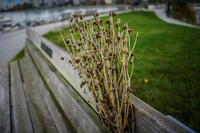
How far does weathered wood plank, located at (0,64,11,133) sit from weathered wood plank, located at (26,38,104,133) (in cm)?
67

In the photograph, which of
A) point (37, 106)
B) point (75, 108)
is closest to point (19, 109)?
point (37, 106)

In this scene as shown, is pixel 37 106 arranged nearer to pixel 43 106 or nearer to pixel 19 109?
pixel 43 106

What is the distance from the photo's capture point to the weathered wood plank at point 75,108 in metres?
1.20

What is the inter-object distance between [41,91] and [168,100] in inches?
84.6

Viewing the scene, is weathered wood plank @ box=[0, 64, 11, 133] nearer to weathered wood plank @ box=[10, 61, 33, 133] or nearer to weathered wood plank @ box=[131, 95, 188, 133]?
weathered wood plank @ box=[10, 61, 33, 133]

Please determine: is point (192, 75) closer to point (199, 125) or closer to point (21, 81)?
point (199, 125)

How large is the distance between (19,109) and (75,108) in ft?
3.72

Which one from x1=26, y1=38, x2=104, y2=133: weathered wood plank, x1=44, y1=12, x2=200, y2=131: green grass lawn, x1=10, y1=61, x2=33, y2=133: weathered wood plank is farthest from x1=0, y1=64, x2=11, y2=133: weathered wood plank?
x1=44, y1=12, x2=200, y2=131: green grass lawn

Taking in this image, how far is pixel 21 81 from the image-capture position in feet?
9.36

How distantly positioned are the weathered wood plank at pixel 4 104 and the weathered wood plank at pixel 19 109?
3.1 inches

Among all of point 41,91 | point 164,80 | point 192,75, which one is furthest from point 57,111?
point 192,75

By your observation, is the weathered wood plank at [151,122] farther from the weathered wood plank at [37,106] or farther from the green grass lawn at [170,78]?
the green grass lawn at [170,78]

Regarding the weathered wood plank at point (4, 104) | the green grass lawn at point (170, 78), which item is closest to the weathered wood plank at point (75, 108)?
the weathered wood plank at point (4, 104)

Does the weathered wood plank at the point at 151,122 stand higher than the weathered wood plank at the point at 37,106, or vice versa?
the weathered wood plank at the point at 151,122
